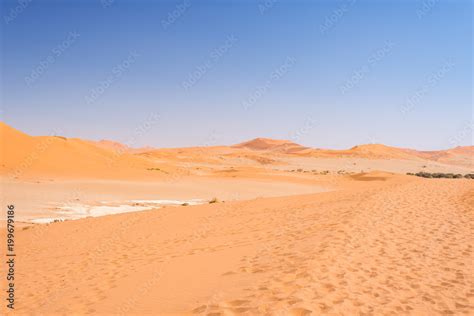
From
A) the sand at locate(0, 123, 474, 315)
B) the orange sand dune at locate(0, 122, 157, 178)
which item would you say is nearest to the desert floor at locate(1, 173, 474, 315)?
the sand at locate(0, 123, 474, 315)

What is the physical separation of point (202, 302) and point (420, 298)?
360cm

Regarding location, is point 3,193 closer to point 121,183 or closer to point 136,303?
point 121,183

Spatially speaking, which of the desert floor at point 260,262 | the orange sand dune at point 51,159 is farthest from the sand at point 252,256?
the orange sand dune at point 51,159

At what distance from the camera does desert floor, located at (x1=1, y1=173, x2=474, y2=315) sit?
6.10 m

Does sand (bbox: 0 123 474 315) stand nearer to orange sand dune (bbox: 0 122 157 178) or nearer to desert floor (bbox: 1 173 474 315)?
desert floor (bbox: 1 173 474 315)

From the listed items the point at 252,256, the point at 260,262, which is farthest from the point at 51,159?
the point at 260,262

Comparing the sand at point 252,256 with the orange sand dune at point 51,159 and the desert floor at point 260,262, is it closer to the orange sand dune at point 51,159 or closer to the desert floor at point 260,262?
the desert floor at point 260,262

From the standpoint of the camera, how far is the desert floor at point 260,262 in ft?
20.0

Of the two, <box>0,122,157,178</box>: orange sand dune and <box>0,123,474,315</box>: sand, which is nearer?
<box>0,123,474,315</box>: sand

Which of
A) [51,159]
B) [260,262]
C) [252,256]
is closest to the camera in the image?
[260,262]

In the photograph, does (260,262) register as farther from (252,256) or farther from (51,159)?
(51,159)

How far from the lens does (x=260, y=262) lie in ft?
27.0

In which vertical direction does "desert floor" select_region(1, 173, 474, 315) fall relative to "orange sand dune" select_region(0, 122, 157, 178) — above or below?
below

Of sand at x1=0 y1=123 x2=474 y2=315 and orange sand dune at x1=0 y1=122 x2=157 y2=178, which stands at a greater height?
orange sand dune at x1=0 y1=122 x2=157 y2=178
